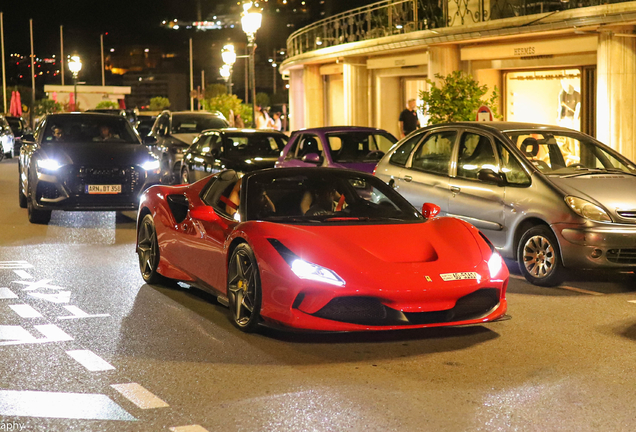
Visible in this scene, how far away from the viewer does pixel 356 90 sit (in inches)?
1332

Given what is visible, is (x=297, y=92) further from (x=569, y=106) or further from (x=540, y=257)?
(x=540, y=257)

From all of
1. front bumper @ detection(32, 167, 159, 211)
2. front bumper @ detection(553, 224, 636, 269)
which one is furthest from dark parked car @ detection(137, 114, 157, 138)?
front bumper @ detection(553, 224, 636, 269)

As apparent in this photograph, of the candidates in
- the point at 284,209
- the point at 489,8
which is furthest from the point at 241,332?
the point at 489,8

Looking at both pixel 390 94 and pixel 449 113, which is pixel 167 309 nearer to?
pixel 449 113

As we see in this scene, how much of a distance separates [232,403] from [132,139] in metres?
11.3

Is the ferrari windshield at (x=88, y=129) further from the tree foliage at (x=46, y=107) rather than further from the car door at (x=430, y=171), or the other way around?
the tree foliage at (x=46, y=107)

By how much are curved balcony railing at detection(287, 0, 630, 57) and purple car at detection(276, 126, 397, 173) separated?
702 centimetres

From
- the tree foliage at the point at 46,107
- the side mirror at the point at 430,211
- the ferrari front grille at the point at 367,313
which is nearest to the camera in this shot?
the ferrari front grille at the point at 367,313

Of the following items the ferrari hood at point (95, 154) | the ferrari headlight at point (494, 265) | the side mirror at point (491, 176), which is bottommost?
the ferrari headlight at point (494, 265)

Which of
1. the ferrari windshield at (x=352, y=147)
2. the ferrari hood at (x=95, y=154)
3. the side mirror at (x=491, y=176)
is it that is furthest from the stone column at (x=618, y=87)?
the side mirror at (x=491, y=176)

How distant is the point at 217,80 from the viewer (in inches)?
6112

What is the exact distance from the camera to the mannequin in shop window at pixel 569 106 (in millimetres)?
22984

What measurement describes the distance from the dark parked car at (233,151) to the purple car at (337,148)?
146cm

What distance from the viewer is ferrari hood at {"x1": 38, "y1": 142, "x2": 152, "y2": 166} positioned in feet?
48.2
